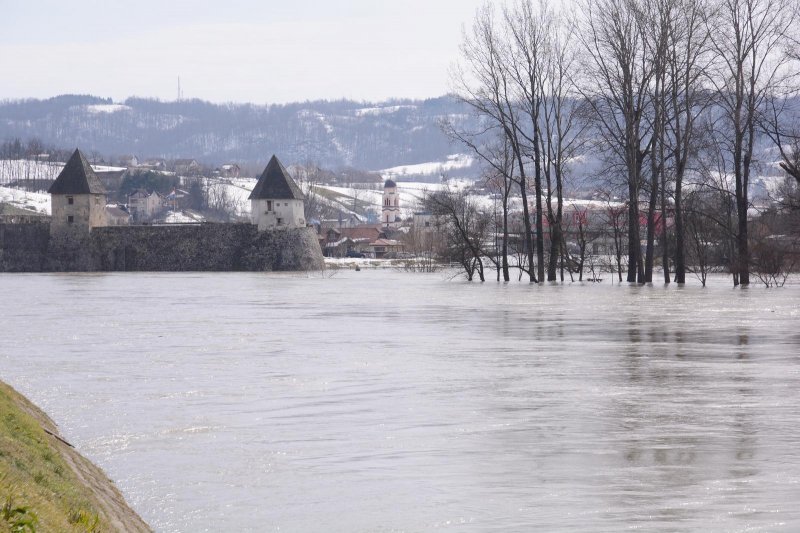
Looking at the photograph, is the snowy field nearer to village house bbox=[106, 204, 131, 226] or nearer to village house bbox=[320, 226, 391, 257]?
village house bbox=[106, 204, 131, 226]

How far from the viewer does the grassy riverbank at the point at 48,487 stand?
5578mm

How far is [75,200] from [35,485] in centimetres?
8827

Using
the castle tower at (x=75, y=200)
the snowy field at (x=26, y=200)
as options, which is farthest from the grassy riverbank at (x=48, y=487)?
the snowy field at (x=26, y=200)

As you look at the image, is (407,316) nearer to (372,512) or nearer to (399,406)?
(399,406)

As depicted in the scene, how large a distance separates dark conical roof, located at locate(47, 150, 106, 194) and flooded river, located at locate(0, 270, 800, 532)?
68.0 m

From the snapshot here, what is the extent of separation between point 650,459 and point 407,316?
19662 millimetres

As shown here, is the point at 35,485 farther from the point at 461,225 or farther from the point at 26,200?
the point at 26,200

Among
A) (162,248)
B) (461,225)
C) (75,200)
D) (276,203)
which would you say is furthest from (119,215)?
(461,225)

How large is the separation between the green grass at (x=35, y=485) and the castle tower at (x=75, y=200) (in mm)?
84487

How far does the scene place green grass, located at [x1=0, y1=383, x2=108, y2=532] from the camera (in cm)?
534

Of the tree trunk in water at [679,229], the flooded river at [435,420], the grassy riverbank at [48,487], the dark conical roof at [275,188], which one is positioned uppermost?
the dark conical roof at [275,188]

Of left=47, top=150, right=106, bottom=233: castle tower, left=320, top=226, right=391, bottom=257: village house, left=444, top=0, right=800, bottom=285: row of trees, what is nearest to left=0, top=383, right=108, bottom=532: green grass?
left=444, top=0, right=800, bottom=285: row of trees

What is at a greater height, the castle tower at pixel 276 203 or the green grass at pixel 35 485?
the castle tower at pixel 276 203

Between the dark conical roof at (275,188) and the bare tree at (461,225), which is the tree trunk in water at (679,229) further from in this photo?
the dark conical roof at (275,188)
